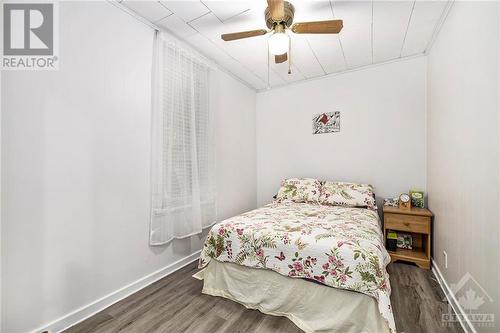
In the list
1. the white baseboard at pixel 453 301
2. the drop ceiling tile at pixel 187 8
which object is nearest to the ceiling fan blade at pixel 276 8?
the drop ceiling tile at pixel 187 8

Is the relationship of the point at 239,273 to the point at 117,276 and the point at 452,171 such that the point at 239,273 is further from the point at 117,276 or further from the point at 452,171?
the point at 452,171

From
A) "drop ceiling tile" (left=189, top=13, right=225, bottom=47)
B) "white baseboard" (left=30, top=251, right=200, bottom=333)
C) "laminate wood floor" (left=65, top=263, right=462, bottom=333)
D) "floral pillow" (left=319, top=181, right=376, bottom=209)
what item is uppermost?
"drop ceiling tile" (left=189, top=13, right=225, bottom=47)

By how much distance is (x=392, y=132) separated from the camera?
9.91 feet

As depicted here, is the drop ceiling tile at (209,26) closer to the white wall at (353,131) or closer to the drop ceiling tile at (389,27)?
the drop ceiling tile at (389,27)

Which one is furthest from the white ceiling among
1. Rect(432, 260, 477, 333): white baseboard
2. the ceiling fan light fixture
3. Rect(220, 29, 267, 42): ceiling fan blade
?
Rect(432, 260, 477, 333): white baseboard


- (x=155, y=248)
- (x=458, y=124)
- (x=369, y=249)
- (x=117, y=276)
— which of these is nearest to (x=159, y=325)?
(x=117, y=276)

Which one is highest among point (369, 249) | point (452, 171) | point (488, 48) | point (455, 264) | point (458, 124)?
point (488, 48)

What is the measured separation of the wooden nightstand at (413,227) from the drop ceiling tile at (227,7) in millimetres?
2658

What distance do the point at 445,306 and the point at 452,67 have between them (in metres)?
1.97

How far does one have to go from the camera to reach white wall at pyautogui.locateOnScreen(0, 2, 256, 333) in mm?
1383

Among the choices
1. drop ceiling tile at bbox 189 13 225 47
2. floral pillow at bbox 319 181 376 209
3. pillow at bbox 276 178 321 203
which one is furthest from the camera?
A: pillow at bbox 276 178 321 203

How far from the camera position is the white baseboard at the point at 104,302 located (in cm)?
155

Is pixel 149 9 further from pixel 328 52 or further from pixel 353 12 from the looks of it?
pixel 328 52

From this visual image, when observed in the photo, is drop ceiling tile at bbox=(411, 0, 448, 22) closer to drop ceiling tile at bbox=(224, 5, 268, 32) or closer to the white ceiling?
the white ceiling
